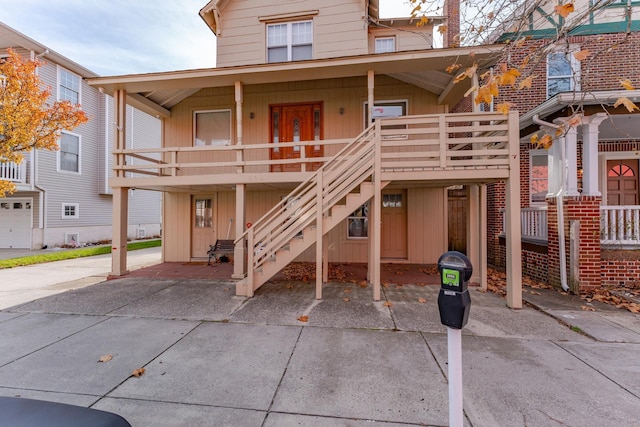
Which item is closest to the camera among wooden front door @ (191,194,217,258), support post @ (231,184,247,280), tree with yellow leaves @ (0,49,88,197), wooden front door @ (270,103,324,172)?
support post @ (231,184,247,280)

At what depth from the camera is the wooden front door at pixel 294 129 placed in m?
8.46

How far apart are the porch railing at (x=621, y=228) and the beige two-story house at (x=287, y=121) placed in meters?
2.59

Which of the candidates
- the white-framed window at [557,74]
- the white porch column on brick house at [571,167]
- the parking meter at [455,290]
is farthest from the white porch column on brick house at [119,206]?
the white-framed window at [557,74]

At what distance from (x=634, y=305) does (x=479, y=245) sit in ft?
8.02

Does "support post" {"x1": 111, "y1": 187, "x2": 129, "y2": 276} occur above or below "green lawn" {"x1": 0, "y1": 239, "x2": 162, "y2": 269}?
above

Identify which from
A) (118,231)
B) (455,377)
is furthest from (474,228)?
(118,231)

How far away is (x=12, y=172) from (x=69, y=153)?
2.34 m

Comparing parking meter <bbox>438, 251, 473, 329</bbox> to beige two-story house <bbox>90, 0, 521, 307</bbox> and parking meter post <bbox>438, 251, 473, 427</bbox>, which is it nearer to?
parking meter post <bbox>438, 251, 473, 427</bbox>

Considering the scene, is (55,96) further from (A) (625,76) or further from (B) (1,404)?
(A) (625,76)

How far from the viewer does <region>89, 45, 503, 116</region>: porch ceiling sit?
20.0 ft

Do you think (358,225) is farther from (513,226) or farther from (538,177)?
(538,177)

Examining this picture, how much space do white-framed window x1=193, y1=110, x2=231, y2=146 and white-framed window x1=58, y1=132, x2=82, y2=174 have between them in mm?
8633

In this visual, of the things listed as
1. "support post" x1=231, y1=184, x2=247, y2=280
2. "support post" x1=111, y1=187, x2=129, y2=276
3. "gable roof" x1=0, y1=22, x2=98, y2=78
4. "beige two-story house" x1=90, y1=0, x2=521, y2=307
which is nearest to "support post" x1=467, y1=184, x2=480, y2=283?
"beige two-story house" x1=90, y1=0, x2=521, y2=307

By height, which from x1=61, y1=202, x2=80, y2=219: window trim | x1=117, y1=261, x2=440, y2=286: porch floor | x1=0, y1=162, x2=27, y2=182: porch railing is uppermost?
x1=0, y1=162, x2=27, y2=182: porch railing
